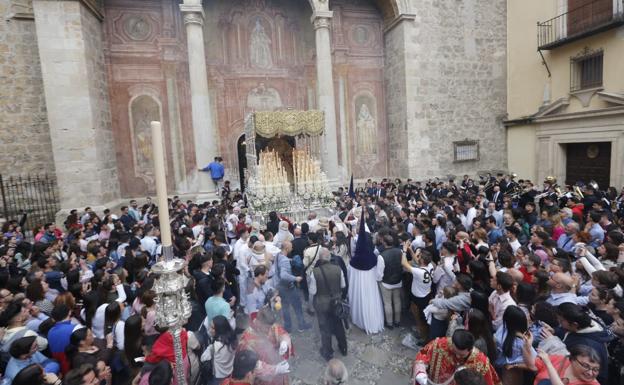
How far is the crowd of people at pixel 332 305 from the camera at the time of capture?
2930 mm

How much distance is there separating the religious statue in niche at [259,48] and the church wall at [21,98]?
760 centimetres

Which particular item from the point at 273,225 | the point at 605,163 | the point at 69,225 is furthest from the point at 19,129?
the point at 605,163

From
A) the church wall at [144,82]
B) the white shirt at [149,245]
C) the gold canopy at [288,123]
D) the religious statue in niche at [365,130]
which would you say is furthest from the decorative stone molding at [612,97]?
the church wall at [144,82]

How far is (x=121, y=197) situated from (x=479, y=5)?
17.3 meters

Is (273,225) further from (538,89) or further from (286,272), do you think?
(538,89)

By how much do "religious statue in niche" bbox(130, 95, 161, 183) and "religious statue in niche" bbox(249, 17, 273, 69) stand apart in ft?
14.6

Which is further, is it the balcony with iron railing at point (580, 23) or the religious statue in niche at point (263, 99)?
the religious statue in niche at point (263, 99)

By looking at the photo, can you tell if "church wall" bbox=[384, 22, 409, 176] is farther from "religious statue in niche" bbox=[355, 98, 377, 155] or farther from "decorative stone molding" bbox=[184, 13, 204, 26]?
"decorative stone molding" bbox=[184, 13, 204, 26]

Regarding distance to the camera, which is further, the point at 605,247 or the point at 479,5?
the point at 479,5

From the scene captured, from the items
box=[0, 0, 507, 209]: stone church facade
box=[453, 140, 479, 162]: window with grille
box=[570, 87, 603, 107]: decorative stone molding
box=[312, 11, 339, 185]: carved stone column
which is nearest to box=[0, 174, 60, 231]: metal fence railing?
box=[0, 0, 507, 209]: stone church facade

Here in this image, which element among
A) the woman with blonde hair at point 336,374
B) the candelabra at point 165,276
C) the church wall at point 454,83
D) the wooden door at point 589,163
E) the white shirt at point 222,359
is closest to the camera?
the candelabra at point 165,276

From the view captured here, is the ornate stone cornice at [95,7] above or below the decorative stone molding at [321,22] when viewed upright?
above

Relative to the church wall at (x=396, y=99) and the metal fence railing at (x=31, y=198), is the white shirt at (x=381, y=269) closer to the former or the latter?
the church wall at (x=396, y=99)

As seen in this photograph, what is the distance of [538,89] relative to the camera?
1498 centimetres
